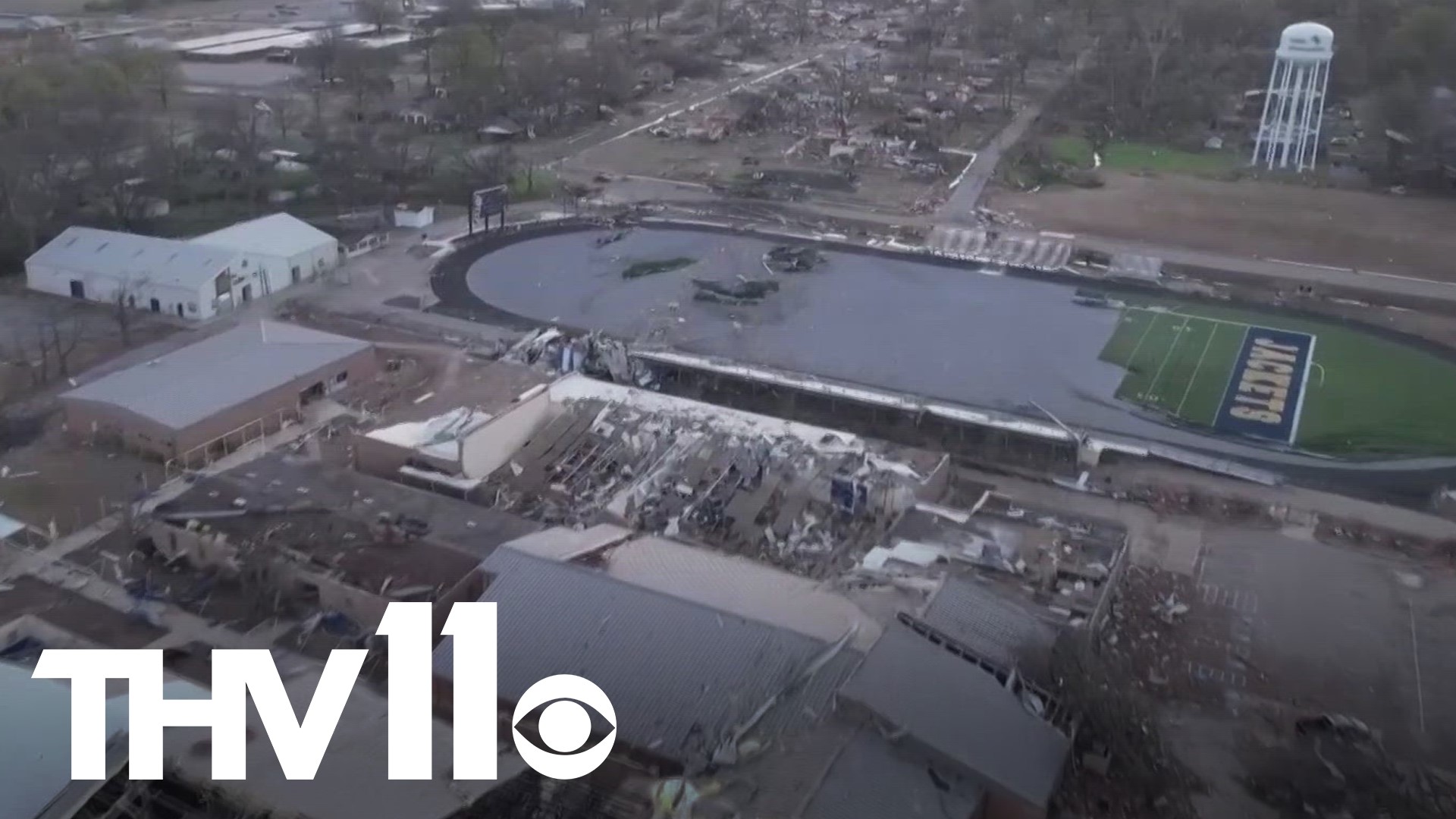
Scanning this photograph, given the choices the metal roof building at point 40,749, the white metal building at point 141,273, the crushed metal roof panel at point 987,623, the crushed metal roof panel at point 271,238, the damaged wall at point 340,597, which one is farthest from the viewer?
the crushed metal roof panel at point 271,238

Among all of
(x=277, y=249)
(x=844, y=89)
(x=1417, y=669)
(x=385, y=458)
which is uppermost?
(x=844, y=89)

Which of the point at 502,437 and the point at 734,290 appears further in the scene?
the point at 734,290

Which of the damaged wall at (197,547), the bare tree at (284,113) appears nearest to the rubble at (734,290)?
the damaged wall at (197,547)

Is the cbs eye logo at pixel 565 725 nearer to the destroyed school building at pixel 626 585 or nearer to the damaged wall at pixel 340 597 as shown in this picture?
the destroyed school building at pixel 626 585

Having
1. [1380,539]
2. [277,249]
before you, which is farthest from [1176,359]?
[277,249]

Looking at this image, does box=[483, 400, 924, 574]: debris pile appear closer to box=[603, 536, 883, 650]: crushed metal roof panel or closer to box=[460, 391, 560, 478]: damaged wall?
box=[460, 391, 560, 478]: damaged wall

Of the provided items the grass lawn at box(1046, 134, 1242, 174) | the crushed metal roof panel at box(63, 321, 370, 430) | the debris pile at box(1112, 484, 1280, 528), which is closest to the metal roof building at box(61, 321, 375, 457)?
the crushed metal roof panel at box(63, 321, 370, 430)

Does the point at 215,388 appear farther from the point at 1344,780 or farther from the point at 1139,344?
the point at 1139,344
